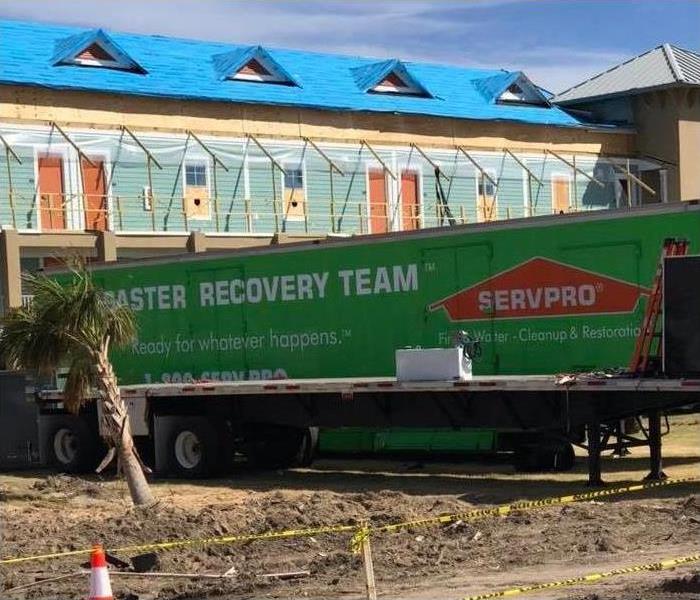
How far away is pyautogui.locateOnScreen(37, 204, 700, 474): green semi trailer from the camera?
55.8 feet

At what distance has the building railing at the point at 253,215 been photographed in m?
37.9

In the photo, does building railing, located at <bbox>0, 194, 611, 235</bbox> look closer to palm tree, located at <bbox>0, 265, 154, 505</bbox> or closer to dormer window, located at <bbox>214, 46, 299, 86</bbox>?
dormer window, located at <bbox>214, 46, 299, 86</bbox>

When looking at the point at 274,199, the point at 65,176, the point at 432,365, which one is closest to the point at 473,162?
the point at 274,199

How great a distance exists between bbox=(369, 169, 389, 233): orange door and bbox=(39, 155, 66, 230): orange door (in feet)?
37.6

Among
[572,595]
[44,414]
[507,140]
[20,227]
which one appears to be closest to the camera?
[572,595]

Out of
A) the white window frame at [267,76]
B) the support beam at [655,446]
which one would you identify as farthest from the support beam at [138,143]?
the support beam at [655,446]

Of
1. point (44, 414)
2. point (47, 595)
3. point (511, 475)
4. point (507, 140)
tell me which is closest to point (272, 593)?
point (47, 595)

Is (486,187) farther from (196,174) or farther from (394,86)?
(196,174)

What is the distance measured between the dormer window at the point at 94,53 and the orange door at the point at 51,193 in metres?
3.13

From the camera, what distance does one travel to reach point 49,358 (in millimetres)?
16828

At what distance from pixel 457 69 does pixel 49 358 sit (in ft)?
Result: 123

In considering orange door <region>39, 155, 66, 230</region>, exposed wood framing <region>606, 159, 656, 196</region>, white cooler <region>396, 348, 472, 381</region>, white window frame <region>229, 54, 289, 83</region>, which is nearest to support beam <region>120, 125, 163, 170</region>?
orange door <region>39, 155, 66, 230</region>

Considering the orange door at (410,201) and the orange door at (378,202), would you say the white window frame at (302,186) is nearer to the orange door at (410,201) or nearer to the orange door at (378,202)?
the orange door at (378,202)

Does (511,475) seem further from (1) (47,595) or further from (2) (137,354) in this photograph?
(1) (47,595)
